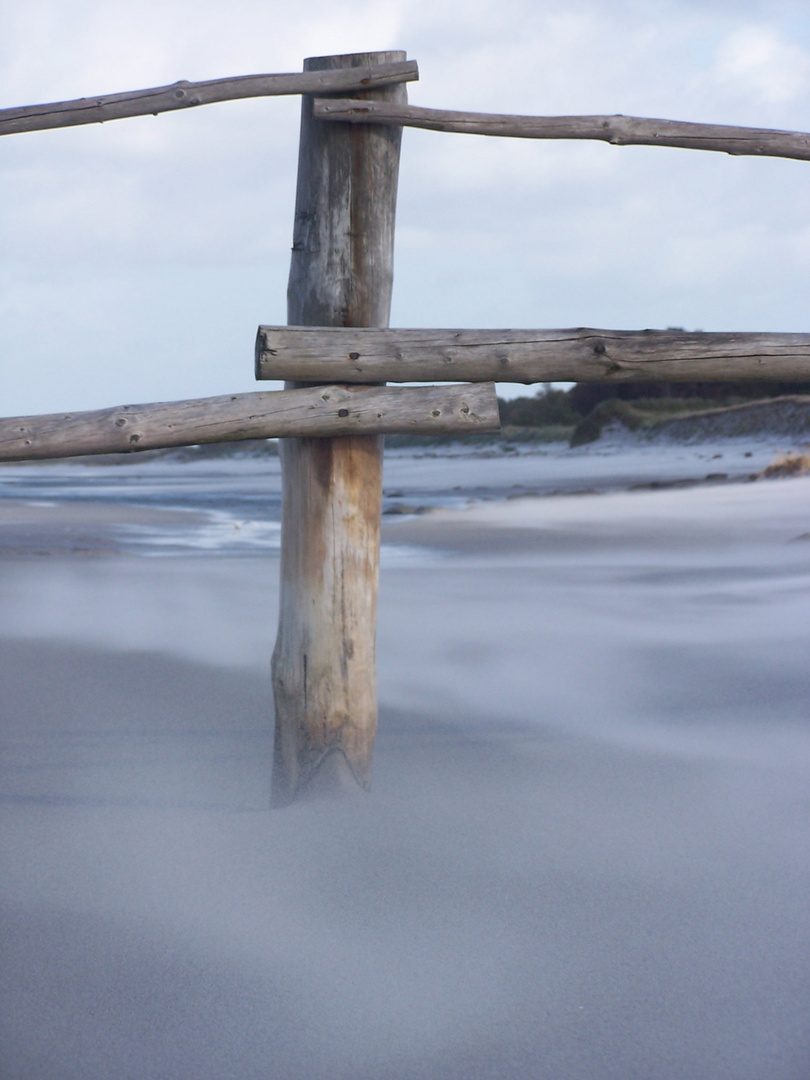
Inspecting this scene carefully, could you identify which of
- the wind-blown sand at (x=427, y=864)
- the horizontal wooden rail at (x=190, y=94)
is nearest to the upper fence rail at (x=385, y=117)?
the horizontal wooden rail at (x=190, y=94)

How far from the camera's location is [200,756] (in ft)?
11.1

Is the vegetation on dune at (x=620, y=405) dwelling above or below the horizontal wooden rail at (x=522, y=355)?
above

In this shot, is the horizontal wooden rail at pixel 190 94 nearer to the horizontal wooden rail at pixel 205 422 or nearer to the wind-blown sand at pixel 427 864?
the horizontal wooden rail at pixel 205 422

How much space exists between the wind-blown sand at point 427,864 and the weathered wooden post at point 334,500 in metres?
0.22

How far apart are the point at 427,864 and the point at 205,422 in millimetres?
1308

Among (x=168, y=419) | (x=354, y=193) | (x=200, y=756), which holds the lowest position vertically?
(x=200, y=756)

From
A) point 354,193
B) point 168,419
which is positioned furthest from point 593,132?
point 168,419

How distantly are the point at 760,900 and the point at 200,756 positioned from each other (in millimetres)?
1848

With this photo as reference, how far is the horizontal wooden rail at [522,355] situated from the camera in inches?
105

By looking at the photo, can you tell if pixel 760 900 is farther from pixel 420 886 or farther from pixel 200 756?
pixel 200 756

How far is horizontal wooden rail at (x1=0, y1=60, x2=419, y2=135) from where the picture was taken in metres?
2.73

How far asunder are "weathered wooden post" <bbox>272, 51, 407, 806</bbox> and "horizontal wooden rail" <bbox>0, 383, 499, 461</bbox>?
0.48 ft

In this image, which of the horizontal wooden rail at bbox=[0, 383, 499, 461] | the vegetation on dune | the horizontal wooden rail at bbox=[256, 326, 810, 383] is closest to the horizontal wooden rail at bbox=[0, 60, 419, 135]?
the horizontal wooden rail at bbox=[256, 326, 810, 383]

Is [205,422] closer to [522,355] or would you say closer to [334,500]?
[334,500]
